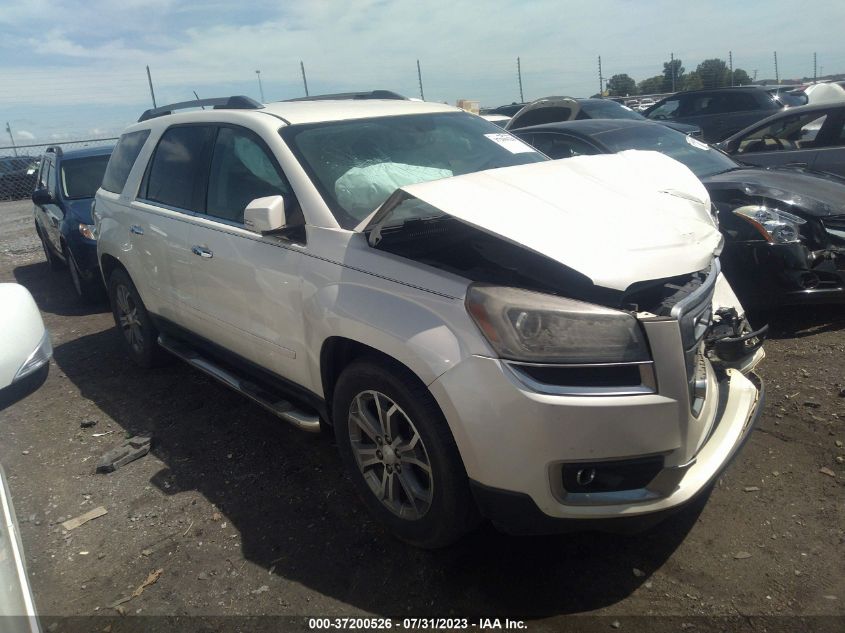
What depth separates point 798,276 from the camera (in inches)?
175

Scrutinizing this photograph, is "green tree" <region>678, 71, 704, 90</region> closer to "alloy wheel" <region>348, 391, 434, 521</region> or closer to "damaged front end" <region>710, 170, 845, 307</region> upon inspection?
"damaged front end" <region>710, 170, 845, 307</region>

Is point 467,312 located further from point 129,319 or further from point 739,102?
point 739,102

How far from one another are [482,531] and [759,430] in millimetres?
1659

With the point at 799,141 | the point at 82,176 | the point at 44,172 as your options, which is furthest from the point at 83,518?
the point at 44,172

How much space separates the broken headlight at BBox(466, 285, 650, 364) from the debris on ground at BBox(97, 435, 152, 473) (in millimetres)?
2532

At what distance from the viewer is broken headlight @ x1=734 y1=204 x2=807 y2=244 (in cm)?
452

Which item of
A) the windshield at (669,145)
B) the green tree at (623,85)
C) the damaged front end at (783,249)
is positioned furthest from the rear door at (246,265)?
the green tree at (623,85)

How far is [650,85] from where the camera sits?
130ft

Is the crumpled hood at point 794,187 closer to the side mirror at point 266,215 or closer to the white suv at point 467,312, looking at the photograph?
the white suv at point 467,312

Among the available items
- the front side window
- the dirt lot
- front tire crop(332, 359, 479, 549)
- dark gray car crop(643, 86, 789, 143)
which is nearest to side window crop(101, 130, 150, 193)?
the dirt lot

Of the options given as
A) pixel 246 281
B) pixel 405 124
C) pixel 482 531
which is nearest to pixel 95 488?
pixel 246 281

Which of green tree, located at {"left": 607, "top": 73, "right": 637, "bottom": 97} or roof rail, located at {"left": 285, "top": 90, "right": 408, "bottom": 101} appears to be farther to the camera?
green tree, located at {"left": 607, "top": 73, "right": 637, "bottom": 97}

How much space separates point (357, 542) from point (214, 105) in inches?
116

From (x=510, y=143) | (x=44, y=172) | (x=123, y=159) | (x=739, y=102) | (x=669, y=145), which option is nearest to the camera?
(x=510, y=143)
